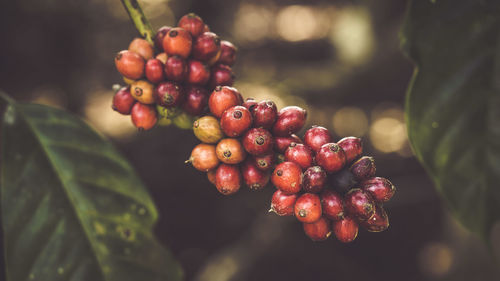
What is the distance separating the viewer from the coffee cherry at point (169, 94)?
94cm

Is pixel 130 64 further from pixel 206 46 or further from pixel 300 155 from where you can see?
pixel 300 155

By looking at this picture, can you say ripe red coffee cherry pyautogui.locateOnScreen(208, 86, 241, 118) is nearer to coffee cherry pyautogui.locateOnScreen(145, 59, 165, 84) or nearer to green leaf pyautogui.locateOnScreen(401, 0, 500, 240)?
coffee cherry pyautogui.locateOnScreen(145, 59, 165, 84)

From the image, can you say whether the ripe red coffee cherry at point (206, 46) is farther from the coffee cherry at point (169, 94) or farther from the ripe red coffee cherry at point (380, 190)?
the ripe red coffee cherry at point (380, 190)

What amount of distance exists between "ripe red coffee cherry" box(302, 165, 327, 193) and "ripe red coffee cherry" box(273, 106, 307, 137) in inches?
5.4

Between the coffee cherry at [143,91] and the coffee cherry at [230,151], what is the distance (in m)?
0.26

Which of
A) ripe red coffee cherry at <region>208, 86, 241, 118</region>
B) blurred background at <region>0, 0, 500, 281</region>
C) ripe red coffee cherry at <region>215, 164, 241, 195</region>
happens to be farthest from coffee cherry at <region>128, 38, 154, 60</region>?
blurred background at <region>0, 0, 500, 281</region>

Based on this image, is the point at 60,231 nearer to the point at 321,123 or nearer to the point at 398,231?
the point at 321,123

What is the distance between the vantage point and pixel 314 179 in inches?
32.5

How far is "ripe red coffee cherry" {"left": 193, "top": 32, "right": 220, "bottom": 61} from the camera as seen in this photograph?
1.03m

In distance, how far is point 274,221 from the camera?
144 inches

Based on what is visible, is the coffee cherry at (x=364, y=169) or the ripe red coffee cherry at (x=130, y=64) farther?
the ripe red coffee cherry at (x=130, y=64)

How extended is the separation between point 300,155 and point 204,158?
254 mm

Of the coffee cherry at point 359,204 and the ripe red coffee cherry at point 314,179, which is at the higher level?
the ripe red coffee cherry at point 314,179

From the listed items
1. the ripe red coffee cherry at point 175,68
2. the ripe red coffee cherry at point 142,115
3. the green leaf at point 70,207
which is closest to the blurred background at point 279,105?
the green leaf at point 70,207
